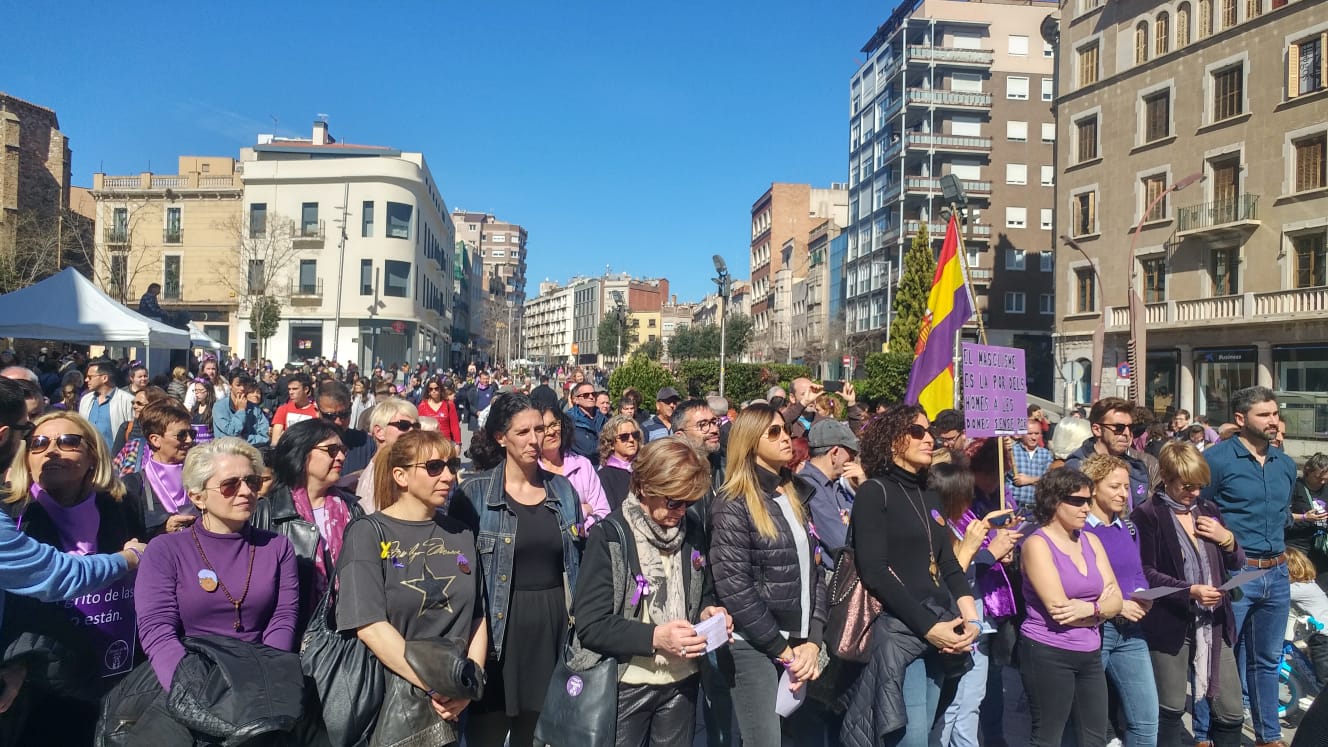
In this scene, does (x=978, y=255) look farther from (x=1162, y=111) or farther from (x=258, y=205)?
(x=258, y=205)

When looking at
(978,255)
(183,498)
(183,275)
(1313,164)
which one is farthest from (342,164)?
(183,498)

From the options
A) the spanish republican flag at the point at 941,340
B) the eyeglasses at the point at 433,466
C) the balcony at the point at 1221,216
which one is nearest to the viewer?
the eyeglasses at the point at 433,466

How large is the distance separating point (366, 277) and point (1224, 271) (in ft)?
128

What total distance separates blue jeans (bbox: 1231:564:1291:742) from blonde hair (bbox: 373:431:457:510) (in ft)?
15.6

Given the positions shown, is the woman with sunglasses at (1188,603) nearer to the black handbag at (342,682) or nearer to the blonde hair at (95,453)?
the black handbag at (342,682)

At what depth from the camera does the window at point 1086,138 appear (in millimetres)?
34594

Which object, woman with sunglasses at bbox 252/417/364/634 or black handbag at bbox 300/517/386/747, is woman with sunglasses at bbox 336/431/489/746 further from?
woman with sunglasses at bbox 252/417/364/634

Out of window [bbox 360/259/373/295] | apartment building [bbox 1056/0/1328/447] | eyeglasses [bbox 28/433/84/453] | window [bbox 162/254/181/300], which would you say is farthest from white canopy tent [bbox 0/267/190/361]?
window [bbox 162/254/181/300]

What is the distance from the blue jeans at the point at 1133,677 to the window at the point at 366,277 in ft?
151

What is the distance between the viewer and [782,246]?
84.0m

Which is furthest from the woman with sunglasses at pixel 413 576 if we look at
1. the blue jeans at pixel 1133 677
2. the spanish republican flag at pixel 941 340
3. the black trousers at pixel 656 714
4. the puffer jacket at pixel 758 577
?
the spanish republican flag at pixel 941 340

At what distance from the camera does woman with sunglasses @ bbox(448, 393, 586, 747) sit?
12.7 feet

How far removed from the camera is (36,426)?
11.9 ft

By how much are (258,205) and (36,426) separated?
47610 mm
